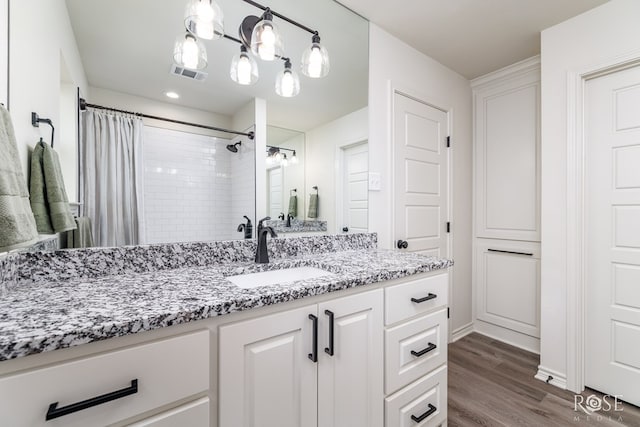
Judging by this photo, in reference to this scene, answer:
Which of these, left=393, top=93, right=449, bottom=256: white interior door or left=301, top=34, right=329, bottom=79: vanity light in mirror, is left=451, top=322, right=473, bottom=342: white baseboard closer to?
left=393, top=93, right=449, bottom=256: white interior door

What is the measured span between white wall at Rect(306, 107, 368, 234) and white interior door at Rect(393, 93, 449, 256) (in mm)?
389

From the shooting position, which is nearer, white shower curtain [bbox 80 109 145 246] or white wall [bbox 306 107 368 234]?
white shower curtain [bbox 80 109 145 246]

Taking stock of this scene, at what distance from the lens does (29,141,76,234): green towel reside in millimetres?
868

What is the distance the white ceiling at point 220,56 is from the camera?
1.12 meters

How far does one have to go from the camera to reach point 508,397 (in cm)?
179

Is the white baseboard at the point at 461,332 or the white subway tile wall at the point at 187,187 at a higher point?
the white subway tile wall at the point at 187,187

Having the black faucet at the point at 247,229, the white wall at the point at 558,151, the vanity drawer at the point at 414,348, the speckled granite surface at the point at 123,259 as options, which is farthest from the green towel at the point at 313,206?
the white wall at the point at 558,151

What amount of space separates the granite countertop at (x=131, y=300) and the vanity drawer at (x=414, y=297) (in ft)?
0.23

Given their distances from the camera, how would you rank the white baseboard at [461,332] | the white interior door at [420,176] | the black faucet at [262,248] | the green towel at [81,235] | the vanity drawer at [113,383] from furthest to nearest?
1. the white baseboard at [461,332]
2. the white interior door at [420,176]
3. the black faucet at [262,248]
4. the green towel at [81,235]
5. the vanity drawer at [113,383]

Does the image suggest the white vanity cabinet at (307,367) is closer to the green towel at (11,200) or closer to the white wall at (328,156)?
the green towel at (11,200)

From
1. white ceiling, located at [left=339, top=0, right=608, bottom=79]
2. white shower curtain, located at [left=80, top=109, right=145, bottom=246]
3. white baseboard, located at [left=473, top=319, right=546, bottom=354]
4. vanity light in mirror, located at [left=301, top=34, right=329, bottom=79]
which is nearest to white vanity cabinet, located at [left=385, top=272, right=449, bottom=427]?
white shower curtain, located at [left=80, top=109, right=145, bottom=246]

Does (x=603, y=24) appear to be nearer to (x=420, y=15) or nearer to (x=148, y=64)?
(x=420, y=15)

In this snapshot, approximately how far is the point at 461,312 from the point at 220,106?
2.63 m

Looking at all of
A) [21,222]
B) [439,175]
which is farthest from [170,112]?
[439,175]
